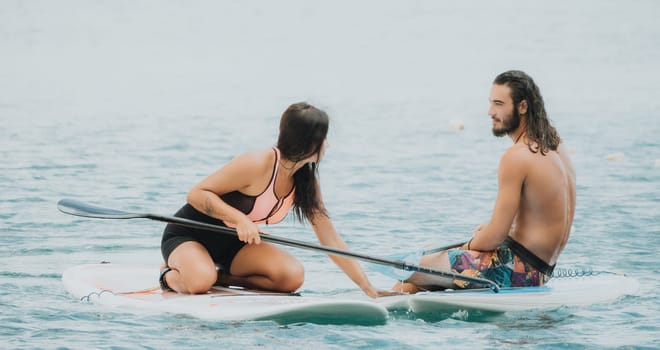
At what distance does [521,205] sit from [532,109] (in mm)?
440

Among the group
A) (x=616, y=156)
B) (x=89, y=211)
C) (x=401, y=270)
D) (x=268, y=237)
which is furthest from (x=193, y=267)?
(x=616, y=156)

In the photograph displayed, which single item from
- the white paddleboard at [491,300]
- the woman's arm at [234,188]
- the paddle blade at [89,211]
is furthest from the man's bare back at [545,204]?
the paddle blade at [89,211]

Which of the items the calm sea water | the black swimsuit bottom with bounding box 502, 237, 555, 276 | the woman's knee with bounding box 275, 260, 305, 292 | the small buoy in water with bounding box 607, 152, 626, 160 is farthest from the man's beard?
the small buoy in water with bounding box 607, 152, 626, 160

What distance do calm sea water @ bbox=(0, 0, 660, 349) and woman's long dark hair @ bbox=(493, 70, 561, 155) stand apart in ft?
2.62

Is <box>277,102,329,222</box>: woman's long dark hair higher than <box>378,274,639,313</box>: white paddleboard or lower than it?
higher

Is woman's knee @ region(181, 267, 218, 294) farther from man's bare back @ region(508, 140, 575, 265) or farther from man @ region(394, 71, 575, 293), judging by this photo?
man's bare back @ region(508, 140, 575, 265)

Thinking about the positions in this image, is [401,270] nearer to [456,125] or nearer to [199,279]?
[199,279]

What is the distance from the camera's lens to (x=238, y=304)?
5.32 meters

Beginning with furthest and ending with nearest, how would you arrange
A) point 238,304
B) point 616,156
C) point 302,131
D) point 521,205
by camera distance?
point 616,156, point 521,205, point 238,304, point 302,131

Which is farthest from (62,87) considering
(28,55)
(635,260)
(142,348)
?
(142,348)

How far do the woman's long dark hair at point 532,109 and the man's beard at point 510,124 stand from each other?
0.11 ft

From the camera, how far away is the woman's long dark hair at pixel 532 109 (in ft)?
17.6

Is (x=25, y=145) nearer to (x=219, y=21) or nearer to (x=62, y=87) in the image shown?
(x=62, y=87)

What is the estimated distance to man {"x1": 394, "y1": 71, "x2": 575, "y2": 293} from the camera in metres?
5.32
